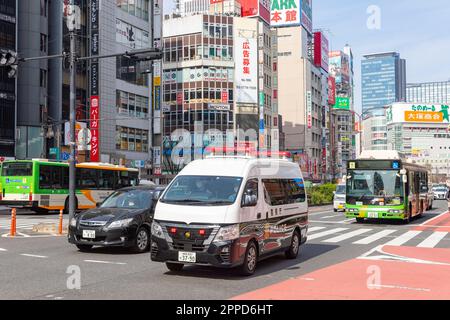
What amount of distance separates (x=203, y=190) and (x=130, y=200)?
4043 mm

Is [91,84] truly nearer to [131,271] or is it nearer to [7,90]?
[7,90]

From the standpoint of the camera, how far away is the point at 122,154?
55875 mm

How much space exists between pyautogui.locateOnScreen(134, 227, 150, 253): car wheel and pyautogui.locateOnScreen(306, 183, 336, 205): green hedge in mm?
32859

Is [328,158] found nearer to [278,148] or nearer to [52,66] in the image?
[278,148]

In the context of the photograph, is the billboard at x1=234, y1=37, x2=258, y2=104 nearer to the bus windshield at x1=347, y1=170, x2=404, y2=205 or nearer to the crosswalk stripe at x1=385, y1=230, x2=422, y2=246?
the bus windshield at x1=347, y1=170, x2=404, y2=205

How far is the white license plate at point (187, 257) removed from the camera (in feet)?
30.5

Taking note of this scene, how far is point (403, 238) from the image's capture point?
17.3m

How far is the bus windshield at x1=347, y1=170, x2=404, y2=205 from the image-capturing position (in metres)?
22.2

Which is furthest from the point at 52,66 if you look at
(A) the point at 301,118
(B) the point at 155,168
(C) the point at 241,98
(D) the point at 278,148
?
(A) the point at 301,118

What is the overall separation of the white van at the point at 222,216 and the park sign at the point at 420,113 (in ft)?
458

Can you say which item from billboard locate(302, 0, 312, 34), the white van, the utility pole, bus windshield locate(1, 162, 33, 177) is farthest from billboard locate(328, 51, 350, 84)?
the white van

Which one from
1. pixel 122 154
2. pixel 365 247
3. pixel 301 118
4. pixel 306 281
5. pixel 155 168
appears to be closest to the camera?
pixel 306 281

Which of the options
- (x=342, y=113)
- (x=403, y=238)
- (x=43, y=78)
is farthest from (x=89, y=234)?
(x=342, y=113)
